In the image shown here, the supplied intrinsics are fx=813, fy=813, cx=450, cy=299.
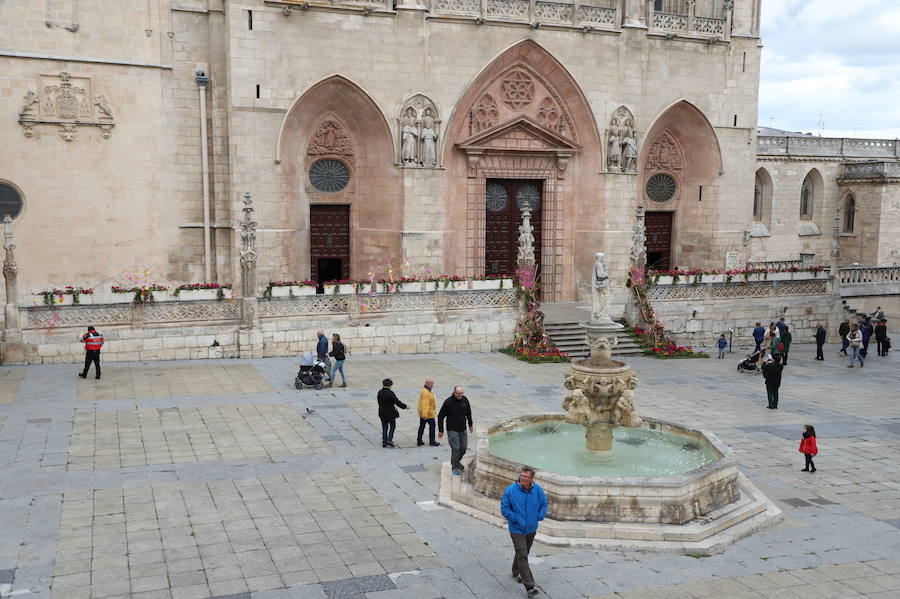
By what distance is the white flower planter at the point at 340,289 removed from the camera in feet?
70.9

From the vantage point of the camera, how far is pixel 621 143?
27.9 metres

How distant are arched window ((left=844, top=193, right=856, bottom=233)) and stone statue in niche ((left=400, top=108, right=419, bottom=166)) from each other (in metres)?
25.2

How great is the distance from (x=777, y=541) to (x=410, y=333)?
44.7ft

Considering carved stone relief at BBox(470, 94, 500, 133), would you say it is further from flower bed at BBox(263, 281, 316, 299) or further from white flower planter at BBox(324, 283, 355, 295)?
flower bed at BBox(263, 281, 316, 299)

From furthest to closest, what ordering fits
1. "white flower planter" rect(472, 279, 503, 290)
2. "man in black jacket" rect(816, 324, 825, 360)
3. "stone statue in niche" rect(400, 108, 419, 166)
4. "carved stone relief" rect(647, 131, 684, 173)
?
"carved stone relief" rect(647, 131, 684, 173), "stone statue in niche" rect(400, 108, 419, 166), "man in black jacket" rect(816, 324, 825, 360), "white flower planter" rect(472, 279, 503, 290)

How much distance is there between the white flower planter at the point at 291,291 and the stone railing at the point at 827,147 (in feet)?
82.9

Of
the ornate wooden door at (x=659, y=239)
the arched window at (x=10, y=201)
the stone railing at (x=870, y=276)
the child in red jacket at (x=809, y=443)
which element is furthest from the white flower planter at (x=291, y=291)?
the stone railing at (x=870, y=276)

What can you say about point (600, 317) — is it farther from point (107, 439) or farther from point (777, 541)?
point (107, 439)

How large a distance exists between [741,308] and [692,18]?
10.4m

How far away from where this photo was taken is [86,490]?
10953 millimetres

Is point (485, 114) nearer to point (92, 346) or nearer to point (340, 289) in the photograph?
point (340, 289)

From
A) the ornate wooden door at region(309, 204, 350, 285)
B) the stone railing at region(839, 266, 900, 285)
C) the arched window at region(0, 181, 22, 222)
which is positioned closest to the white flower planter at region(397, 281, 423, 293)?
the ornate wooden door at region(309, 204, 350, 285)

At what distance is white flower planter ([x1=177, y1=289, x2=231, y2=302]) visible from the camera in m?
20.1

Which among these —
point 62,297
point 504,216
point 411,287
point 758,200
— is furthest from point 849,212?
point 62,297
